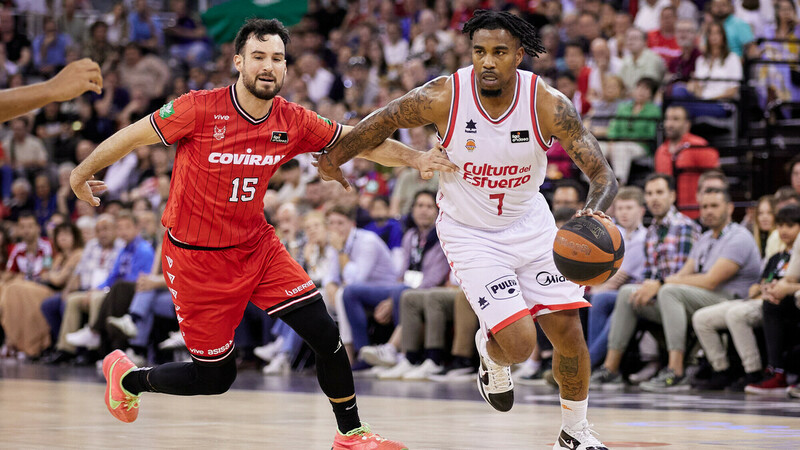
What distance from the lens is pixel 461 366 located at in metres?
10.6

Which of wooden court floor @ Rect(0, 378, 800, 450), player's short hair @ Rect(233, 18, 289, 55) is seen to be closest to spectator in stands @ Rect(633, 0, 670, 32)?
wooden court floor @ Rect(0, 378, 800, 450)

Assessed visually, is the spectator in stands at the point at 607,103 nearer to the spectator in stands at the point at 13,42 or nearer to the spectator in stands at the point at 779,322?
the spectator in stands at the point at 779,322

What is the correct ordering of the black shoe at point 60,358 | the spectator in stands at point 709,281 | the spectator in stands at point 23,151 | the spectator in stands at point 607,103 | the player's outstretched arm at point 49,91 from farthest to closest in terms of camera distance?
the spectator in stands at point 23,151 < the black shoe at point 60,358 < the spectator in stands at point 607,103 < the spectator in stands at point 709,281 < the player's outstretched arm at point 49,91

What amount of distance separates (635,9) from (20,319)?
920cm

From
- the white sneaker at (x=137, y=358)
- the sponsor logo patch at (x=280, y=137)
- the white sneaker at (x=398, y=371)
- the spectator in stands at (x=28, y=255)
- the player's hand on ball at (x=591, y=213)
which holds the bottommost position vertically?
the white sneaker at (x=137, y=358)

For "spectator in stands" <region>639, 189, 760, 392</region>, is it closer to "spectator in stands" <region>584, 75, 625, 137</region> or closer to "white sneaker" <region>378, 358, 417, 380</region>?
"white sneaker" <region>378, 358, 417, 380</region>

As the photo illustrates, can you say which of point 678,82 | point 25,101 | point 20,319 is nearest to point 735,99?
point 678,82

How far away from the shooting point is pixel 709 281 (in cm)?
909

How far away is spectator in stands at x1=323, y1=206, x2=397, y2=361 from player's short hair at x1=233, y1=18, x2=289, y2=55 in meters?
6.09

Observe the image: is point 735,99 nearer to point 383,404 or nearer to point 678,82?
point 678,82

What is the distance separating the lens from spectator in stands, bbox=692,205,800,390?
8672 mm

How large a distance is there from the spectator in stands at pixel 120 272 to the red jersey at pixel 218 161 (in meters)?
8.06

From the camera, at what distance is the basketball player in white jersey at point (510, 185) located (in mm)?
5281

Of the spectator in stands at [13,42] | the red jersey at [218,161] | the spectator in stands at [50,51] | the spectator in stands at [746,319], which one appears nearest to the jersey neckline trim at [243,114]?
the red jersey at [218,161]
